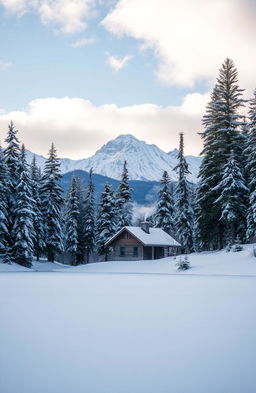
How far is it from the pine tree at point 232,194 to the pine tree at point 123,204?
22874mm

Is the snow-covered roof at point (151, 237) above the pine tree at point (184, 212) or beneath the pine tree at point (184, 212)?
beneath

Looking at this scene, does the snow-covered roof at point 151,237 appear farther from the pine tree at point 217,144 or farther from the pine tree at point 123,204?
the pine tree at point 217,144

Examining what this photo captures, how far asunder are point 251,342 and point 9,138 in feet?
135

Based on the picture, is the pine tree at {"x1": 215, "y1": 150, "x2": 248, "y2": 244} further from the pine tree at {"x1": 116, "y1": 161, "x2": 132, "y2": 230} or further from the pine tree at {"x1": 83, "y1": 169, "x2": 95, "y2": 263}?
the pine tree at {"x1": 83, "y1": 169, "x2": 95, "y2": 263}

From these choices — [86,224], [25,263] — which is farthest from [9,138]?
[86,224]

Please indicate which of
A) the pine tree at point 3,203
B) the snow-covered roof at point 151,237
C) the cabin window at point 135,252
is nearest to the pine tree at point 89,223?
the snow-covered roof at point 151,237

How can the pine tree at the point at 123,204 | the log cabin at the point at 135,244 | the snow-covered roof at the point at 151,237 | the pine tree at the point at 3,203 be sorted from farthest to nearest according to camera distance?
1. the pine tree at the point at 123,204
2. the log cabin at the point at 135,244
3. the snow-covered roof at the point at 151,237
4. the pine tree at the point at 3,203

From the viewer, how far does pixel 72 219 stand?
202ft

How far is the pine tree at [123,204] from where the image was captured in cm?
6156

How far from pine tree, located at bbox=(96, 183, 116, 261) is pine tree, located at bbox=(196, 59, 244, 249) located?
729 inches

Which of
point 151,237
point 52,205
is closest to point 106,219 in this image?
point 151,237

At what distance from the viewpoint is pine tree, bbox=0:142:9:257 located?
40.9 m

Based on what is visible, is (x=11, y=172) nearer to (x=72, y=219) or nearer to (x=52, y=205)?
(x=52, y=205)

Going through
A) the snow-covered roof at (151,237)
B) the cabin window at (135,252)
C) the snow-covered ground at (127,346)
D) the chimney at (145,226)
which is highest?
the chimney at (145,226)
